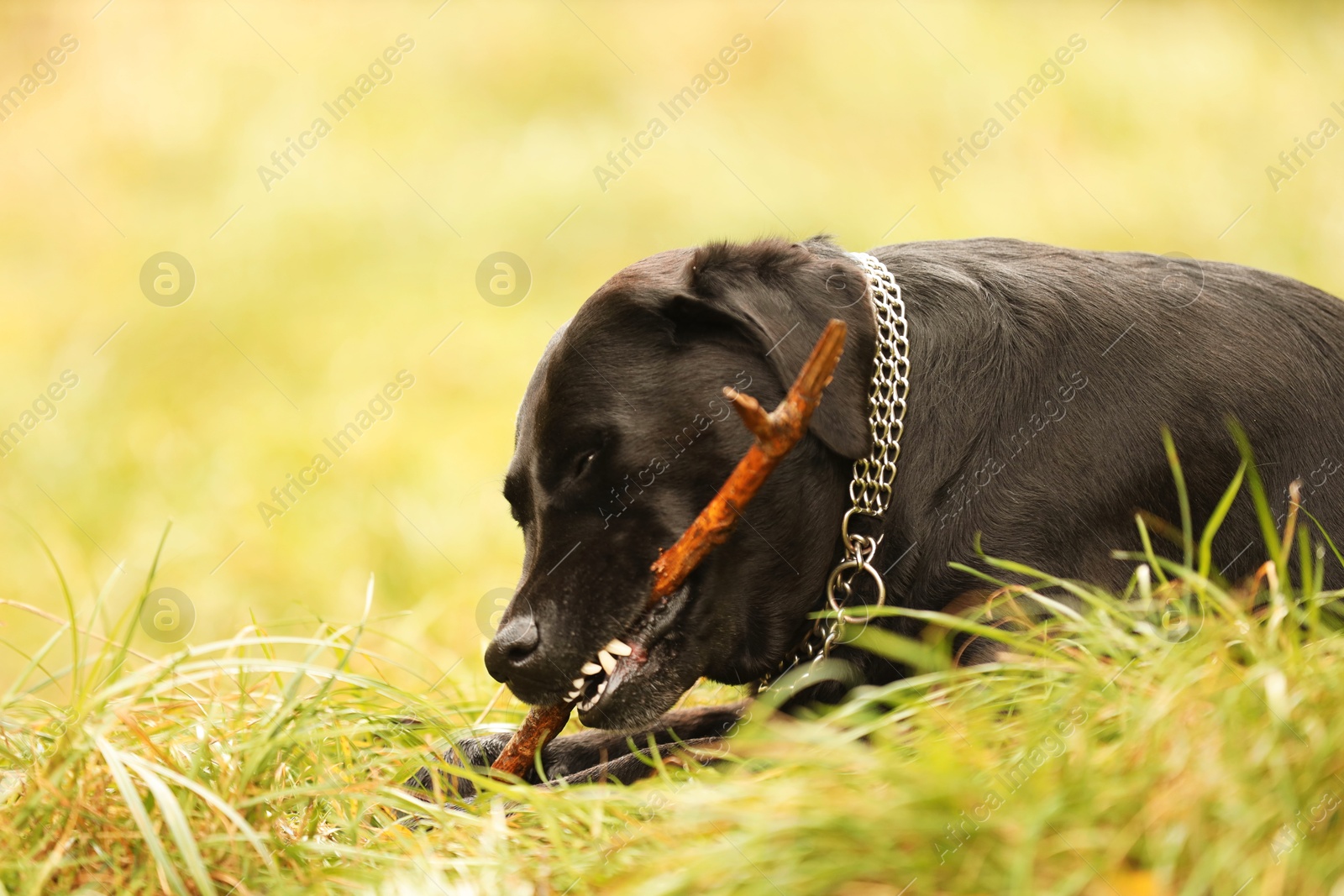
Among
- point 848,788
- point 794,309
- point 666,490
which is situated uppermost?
point 794,309

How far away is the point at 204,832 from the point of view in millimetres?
2199

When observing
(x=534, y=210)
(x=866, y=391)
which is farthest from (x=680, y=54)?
(x=866, y=391)

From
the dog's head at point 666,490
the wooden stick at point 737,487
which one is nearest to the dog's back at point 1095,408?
the dog's head at point 666,490

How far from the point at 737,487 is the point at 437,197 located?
32.3 ft

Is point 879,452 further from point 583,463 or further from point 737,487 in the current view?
point 583,463

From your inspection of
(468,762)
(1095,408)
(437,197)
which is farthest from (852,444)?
(437,197)

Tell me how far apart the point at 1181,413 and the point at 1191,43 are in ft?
33.8

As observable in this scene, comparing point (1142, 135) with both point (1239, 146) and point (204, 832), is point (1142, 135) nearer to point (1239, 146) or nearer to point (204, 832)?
point (1239, 146)

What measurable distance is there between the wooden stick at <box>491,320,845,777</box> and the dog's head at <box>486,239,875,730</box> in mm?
67

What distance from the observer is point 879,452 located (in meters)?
2.70

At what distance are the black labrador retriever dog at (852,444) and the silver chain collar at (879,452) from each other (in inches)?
1.2

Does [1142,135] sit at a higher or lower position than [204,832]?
higher

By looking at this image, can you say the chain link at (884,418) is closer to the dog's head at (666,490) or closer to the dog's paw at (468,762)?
the dog's head at (666,490)

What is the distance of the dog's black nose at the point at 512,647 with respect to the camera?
2.77m
